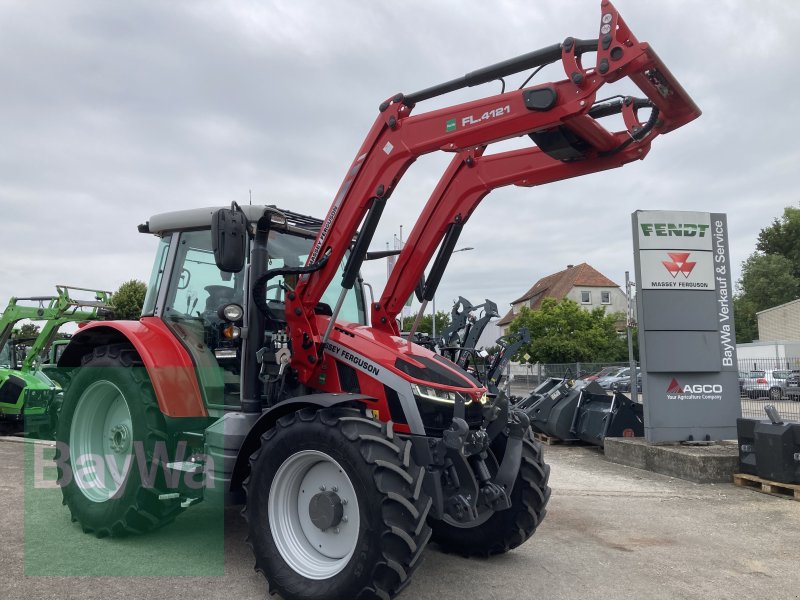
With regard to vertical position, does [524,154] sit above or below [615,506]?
above

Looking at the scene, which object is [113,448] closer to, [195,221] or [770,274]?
[195,221]

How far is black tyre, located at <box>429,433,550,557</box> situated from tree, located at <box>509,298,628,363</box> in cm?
3107

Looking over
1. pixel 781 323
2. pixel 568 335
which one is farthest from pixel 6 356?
pixel 781 323

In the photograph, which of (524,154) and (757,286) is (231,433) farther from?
(757,286)

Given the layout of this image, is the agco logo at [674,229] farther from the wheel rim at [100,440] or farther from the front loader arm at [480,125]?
the wheel rim at [100,440]

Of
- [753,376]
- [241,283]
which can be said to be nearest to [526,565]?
[241,283]

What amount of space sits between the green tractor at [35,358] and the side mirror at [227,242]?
7684mm

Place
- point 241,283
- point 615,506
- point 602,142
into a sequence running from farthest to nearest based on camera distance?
point 615,506 < point 241,283 < point 602,142

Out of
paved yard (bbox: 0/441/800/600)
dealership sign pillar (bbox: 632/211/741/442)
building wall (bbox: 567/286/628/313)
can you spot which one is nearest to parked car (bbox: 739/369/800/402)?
dealership sign pillar (bbox: 632/211/741/442)

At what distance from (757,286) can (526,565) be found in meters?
51.1

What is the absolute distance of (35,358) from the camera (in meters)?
12.1

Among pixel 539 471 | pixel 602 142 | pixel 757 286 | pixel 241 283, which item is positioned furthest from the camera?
pixel 757 286

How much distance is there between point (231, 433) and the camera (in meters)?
4.49

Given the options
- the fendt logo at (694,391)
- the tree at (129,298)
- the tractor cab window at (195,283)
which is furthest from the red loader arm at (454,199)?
the tree at (129,298)
